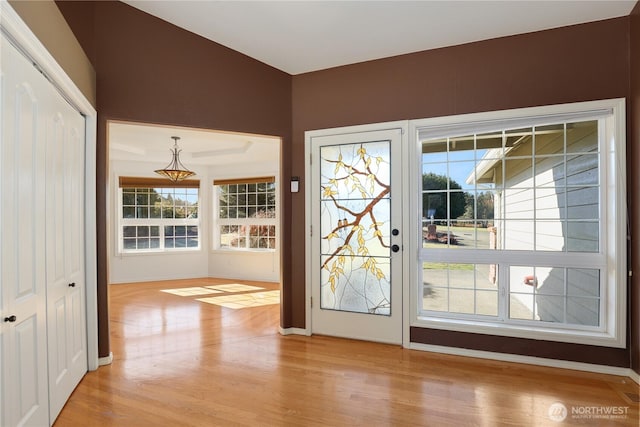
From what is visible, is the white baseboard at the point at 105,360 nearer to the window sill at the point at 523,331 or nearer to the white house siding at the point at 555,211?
the window sill at the point at 523,331

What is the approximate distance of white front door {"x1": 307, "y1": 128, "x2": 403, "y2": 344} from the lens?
369 cm

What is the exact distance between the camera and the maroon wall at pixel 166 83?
10.3 ft

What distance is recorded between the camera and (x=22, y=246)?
1901mm

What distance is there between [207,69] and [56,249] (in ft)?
7.06

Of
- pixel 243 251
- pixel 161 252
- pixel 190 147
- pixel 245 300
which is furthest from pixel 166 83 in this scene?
pixel 161 252

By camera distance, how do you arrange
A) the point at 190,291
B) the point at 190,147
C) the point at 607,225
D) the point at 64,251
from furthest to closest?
the point at 190,147, the point at 190,291, the point at 607,225, the point at 64,251

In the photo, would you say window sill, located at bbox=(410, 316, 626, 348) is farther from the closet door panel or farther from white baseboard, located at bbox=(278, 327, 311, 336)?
the closet door panel

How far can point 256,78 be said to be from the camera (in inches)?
155

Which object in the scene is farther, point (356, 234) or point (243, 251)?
point (243, 251)

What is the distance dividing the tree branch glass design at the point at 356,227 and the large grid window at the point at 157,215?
4694 millimetres

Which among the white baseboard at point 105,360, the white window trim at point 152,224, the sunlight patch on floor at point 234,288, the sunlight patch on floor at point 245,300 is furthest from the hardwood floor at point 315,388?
the white window trim at point 152,224

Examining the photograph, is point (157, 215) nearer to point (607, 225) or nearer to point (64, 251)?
point (64, 251)

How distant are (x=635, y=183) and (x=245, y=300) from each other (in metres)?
4.77

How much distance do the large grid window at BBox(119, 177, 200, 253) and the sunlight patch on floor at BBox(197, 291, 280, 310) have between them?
2.40 m
